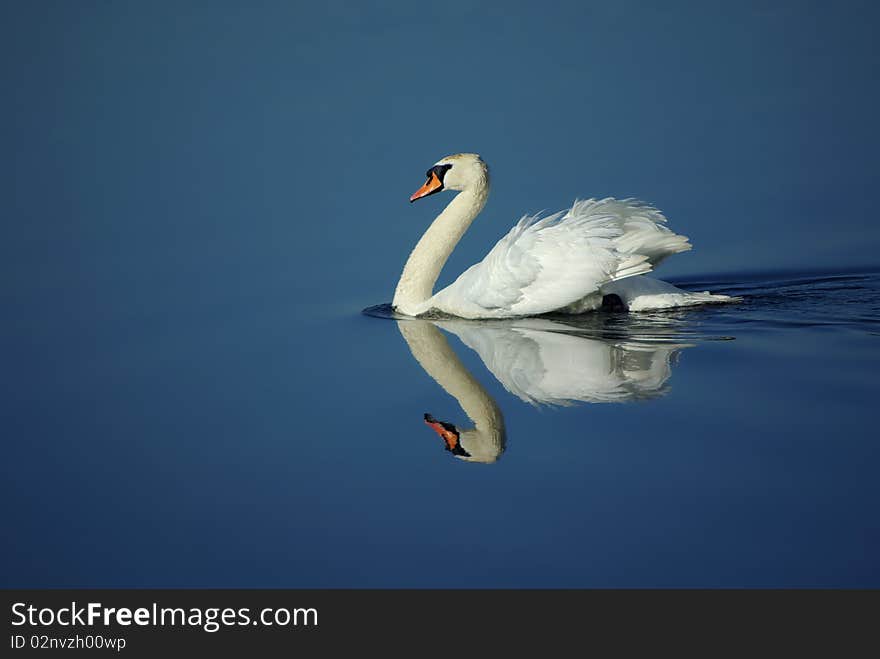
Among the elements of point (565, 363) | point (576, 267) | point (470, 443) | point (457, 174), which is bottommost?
point (470, 443)

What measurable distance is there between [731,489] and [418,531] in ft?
5.11

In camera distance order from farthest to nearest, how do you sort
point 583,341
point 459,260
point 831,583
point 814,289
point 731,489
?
point 459,260 → point 814,289 → point 583,341 → point 731,489 → point 831,583

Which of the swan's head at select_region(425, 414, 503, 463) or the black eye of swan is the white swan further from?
the swan's head at select_region(425, 414, 503, 463)

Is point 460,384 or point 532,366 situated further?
point 532,366

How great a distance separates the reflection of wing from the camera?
7.39 m

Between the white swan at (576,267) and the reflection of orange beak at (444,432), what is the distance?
2.43 meters

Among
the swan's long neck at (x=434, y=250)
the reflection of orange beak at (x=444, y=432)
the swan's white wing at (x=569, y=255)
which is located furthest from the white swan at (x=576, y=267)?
Result: the reflection of orange beak at (x=444, y=432)

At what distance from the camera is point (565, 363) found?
8.09 meters

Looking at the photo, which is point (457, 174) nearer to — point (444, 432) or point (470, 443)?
point (444, 432)

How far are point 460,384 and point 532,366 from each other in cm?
56

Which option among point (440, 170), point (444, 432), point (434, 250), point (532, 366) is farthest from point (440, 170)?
point (444, 432)

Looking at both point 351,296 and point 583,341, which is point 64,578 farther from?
point 351,296

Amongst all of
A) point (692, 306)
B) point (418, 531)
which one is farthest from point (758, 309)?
point (418, 531)

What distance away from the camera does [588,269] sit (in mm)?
9195
